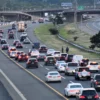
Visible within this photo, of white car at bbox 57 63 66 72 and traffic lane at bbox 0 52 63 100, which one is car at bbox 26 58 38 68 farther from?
white car at bbox 57 63 66 72

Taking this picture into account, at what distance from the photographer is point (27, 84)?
184ft

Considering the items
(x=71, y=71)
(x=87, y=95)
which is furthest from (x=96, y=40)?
(x=87, y=95)

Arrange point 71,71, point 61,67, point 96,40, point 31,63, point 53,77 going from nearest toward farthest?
point 53,77, point 71,71, point 61,67, point 31,63, point 96,40

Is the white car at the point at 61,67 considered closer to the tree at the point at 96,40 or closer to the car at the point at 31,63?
the car at the point at 31,63

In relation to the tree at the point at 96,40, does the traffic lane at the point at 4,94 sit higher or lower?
higher

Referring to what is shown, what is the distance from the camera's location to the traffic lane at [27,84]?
46069mm

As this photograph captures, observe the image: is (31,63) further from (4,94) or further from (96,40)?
(4,94)

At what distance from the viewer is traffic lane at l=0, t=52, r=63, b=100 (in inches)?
1814

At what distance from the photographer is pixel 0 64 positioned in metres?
80.4

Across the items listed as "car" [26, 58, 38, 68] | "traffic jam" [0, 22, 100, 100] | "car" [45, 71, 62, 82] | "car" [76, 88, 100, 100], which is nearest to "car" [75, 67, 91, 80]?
"traffic jam" [0, 22, 100, 100]

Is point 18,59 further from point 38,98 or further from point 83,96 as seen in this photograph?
point 83,96

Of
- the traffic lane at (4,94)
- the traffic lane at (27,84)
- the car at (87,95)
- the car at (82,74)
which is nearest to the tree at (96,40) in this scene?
the traffic lane at (27,84)

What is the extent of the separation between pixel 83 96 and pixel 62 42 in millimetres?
77725

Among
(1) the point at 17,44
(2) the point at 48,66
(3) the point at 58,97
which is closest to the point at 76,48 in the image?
(1) the point at 17,44
